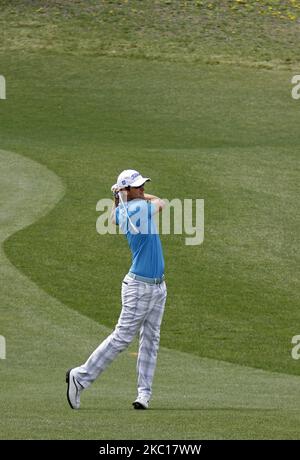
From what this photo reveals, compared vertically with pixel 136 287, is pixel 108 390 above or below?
below

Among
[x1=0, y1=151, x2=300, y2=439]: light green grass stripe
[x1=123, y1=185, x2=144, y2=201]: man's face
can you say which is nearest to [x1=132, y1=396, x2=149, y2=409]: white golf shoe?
[x1=0, y1=151, x2=300, y2=439]: light green grass stripe

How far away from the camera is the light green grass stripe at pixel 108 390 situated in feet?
37.9

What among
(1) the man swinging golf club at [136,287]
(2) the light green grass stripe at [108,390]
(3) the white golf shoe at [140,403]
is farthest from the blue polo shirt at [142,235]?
(2) the light green grass stripe at [108,390]

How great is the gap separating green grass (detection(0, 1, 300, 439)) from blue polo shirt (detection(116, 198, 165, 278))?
150 centimetres

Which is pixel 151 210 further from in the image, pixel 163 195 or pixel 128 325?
pixel 163 195

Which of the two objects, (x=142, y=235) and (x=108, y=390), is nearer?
(x=142, y=235)

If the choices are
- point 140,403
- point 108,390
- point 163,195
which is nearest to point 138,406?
point 140,403

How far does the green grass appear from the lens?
14945 mm

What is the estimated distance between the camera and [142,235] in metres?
13.2

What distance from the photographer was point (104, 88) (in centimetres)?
4022

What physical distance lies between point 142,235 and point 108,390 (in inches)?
103

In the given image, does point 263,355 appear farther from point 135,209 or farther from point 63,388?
point 135,209

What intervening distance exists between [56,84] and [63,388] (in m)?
26.6

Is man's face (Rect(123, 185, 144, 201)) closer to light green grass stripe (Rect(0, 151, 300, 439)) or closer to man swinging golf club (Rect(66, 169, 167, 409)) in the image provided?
man swinging golf club (Rect(66, 169, 167, 409))
